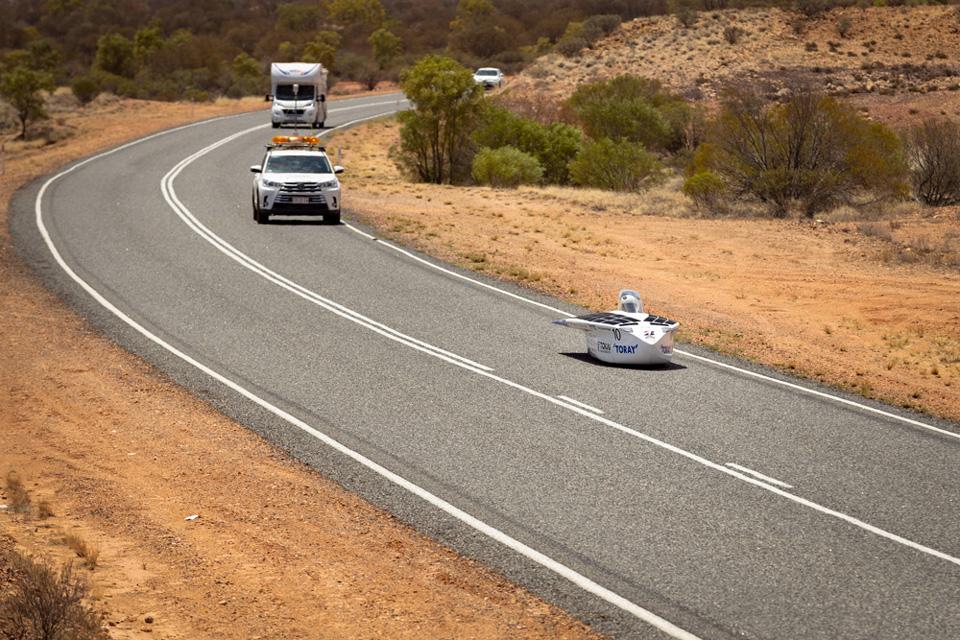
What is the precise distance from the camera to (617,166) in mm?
42906

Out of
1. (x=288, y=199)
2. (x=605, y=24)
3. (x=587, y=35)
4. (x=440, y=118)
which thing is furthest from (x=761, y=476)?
(x=605, y=24)

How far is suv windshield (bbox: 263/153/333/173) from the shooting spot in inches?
1182

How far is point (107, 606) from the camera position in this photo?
8773 millimetres

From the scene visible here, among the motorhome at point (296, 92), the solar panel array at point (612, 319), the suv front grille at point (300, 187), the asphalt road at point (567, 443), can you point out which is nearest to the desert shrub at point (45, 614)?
the asphalt road at point (567, 443)

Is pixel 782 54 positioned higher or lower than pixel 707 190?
higher

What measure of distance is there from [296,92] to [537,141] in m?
13.3

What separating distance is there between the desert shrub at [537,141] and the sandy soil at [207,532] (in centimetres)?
3176

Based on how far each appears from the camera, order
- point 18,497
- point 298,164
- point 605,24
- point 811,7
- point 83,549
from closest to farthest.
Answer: point 83,549 < point 18,497 < point 298,164 < point 811,7 < point 605,24

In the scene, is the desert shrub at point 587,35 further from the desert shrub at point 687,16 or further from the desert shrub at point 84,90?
the desert shrub at point 84,90

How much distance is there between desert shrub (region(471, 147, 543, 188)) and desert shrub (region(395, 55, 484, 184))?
2.30m

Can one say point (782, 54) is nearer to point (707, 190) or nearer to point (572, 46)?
point (572, 46)

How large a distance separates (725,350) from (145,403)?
8.77 m

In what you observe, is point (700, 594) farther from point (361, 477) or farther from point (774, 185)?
point (774, 185)

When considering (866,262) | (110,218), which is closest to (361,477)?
(866,262)
